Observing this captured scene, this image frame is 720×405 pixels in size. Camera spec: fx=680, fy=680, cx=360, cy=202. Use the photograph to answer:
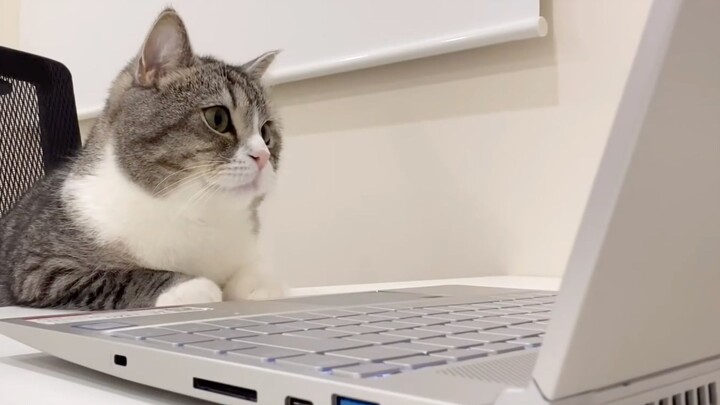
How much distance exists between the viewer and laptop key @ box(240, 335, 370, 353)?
393mm

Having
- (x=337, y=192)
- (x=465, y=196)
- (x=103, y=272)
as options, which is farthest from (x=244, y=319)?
(x=337, y=192)

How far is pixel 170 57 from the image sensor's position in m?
0.97

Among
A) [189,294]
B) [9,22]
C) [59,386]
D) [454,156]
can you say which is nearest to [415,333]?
[59,386]

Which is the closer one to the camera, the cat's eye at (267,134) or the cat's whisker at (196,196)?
the cat's whisker at (196,196)

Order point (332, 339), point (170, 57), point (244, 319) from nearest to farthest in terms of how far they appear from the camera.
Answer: point (332, 339)
point (244, 319)
point (170, 57)

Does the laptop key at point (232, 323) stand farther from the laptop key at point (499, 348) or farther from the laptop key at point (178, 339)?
the laptop key at point (499, 348)

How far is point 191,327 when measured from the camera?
19.7 inches

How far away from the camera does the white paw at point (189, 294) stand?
2.50ft

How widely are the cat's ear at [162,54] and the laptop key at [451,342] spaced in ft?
2.22

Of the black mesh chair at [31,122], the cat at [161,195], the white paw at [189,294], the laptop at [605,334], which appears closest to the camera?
the laptop at [605,334]

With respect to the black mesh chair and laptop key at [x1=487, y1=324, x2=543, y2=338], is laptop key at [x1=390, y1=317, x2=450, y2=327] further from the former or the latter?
the black mesh chair

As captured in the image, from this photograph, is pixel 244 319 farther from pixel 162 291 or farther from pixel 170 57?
pixel 170 57

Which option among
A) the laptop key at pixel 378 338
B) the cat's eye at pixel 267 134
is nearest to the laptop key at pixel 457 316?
the laptop key at pixel 378 338

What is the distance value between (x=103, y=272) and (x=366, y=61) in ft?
2.39
